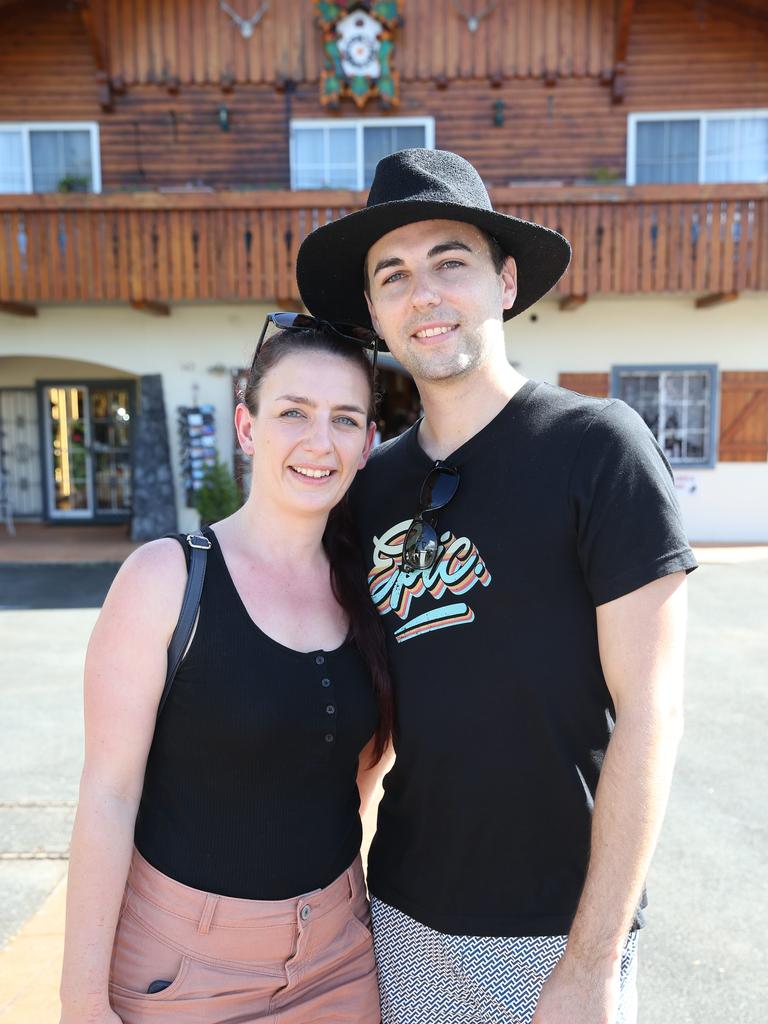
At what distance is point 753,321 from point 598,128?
363 centimetres

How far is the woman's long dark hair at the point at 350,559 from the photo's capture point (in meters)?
1.75

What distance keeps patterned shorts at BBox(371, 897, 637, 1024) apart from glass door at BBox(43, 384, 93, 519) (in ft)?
45.6

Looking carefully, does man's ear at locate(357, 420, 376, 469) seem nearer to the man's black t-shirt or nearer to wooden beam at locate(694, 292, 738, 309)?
the man's black t-shirt

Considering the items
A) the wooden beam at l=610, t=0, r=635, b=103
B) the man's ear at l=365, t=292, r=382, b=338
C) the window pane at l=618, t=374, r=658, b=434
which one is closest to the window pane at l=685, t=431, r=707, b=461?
the window pane at l=618, t=374, r=658, b=434

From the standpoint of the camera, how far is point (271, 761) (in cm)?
163

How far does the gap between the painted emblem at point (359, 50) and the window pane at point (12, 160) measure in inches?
185

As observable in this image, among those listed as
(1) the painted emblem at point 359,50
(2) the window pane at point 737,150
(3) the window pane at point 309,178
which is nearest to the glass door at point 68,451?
(3) the window pane at point 309,178

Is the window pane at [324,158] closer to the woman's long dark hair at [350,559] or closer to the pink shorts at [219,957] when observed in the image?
the woman's long dark hair at [350,559]

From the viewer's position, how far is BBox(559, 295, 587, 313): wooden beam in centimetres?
1109

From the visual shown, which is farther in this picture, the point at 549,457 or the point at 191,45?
the point at 191,45

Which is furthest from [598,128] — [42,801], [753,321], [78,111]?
[42,801]

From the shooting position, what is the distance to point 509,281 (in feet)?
6.65

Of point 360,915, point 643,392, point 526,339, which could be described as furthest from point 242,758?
point 643,392

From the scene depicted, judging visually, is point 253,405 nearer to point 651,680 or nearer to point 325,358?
point 325,358
